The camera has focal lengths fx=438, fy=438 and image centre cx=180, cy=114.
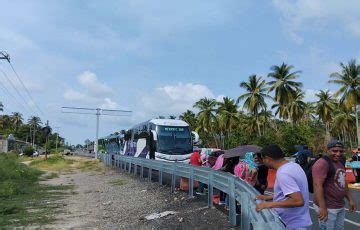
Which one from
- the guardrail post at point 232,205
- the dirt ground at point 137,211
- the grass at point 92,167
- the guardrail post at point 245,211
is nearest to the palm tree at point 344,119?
the grass at point 92,167

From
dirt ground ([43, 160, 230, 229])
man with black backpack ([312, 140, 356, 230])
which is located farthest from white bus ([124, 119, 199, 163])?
man with black backpack ([312, 140, 356, 230])

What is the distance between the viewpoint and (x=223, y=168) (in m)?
10.9

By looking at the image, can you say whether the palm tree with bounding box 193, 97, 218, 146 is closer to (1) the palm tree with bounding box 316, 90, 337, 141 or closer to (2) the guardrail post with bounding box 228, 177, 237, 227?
(1) the palm tree with bounding box 316, 90, 337, 141

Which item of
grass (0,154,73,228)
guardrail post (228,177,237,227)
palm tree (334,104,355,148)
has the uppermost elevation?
palm tree (334,104,355,148)

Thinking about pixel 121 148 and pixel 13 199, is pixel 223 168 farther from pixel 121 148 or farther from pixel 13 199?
pixel 121 148

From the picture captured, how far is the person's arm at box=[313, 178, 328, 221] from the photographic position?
5.32m

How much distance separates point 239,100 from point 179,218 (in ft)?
202

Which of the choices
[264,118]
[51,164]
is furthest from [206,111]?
[51,164]

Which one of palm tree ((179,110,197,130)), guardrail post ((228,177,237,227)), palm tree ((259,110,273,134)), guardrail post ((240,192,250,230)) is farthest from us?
palm tree ((179,110,197,130))

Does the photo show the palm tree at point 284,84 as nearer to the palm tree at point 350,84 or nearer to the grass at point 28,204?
the palm tree at point 350,84

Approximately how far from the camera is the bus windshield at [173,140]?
26594 mm

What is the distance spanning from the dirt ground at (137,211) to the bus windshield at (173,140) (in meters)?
9.47

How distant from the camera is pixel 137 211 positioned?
1165 centimetres

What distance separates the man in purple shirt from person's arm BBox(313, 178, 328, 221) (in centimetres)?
67
